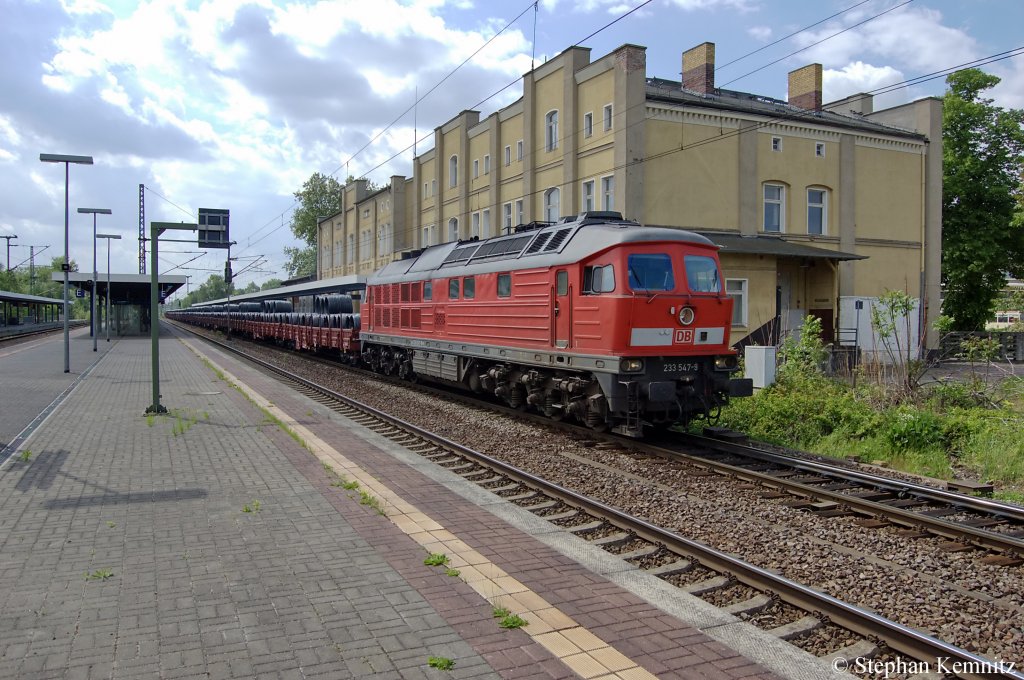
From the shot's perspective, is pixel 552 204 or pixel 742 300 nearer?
pixel 742 300

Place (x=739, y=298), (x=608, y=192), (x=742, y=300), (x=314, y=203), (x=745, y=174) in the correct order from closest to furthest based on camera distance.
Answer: (x=742, y=300) → (x=739, y=298) → (x=608, y=192) → (x=745, y=174) → (x=314, y=203)

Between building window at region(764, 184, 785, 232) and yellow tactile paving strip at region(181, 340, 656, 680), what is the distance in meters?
23.5

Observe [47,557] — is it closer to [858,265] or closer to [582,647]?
[582,647]

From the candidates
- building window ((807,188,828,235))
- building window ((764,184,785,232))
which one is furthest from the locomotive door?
building window ((807,188,828,235))

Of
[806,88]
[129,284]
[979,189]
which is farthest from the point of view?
[129,284]

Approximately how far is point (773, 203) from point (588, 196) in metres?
7.08

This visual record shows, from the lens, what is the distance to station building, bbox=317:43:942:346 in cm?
2491

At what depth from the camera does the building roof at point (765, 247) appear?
24062 mm

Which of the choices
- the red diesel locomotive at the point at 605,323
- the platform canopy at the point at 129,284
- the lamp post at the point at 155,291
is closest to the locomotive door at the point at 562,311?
the red diesel locomotive at the point at 605,323

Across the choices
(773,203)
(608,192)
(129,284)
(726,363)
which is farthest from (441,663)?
(129,284)

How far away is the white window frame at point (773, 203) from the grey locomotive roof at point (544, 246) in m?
14.7

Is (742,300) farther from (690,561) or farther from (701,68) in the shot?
(690,561)

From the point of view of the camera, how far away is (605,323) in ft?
34.7

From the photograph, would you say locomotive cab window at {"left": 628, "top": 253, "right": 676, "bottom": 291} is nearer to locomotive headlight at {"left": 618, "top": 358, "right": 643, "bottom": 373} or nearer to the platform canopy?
locomotive headlight at {"left": 618, "top": 358, "right": 643, "bottom": 373}
